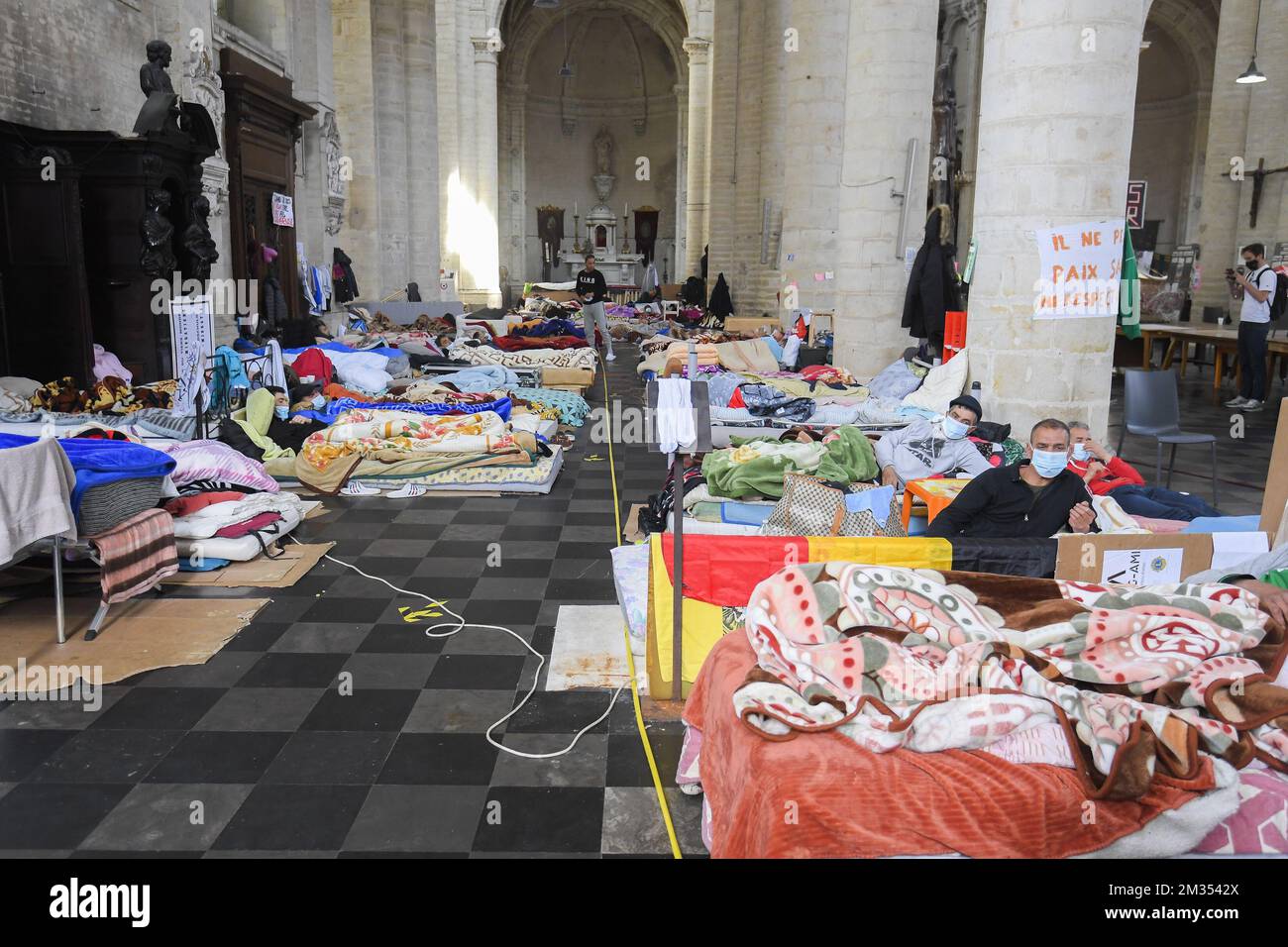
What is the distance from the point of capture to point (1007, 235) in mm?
7695

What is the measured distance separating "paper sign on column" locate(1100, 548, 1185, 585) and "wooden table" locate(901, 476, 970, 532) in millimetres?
1577

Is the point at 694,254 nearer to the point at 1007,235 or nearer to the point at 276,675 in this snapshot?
the point at 1007,235

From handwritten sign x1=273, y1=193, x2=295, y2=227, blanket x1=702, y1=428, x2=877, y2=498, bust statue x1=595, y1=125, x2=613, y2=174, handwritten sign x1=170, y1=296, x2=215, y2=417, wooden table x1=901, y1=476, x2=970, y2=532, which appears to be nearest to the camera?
wooden table x1=901, y1=476, x2=970, y2=532

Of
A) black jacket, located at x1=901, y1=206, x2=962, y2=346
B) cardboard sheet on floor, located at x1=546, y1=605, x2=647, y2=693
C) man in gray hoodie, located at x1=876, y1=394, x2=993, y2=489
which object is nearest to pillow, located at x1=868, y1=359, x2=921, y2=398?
black jacket, located at x1=901, y1=206, x2=962, y2=346

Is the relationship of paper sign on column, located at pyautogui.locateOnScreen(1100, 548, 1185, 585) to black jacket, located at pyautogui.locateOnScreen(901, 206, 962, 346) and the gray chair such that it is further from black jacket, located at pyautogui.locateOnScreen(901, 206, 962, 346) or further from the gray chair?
black jacket, located at pyautogui.locateOnScreen(901, 206, 962, 346)

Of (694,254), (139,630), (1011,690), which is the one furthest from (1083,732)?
(694,254)

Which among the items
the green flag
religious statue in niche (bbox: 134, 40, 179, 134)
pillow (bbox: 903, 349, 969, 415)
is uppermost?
religious statue in niche (bbox: 134, 40, 179, 134)

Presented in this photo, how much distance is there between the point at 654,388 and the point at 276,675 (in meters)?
2.36

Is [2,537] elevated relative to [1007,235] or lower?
lower

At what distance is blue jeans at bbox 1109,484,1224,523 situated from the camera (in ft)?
20.3

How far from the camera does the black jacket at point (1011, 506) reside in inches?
203

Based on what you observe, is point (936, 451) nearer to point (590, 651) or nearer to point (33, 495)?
point (590, 651)

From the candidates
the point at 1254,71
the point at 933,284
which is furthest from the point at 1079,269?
the point at 1254,71

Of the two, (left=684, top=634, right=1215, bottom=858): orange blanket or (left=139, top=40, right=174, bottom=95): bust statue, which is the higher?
(left=139, top=40, right=174, bottom=95): bust statue
